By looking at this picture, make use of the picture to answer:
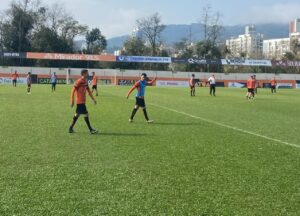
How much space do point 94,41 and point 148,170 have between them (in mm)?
87711

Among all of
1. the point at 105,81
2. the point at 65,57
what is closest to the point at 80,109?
the point at 105,81

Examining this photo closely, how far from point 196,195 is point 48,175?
2712mm

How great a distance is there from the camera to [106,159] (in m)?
9.63

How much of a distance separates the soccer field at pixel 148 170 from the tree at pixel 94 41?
259ft

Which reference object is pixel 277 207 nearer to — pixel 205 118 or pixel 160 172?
pixel 160 172

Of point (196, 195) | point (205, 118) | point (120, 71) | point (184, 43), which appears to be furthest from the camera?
point (184, 43)

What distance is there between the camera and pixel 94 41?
94.4 metres

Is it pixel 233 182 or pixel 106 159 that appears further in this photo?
pixel 106 159

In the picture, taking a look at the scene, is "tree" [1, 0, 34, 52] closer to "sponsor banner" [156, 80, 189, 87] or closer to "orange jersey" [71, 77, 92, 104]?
"sponsor banner" [156, 80, 189, 87]

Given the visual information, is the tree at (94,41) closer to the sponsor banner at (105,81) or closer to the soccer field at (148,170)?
the sponsor banner at (105,81)

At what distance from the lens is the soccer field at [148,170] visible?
643 centimetres

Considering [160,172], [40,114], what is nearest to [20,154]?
[160,172]

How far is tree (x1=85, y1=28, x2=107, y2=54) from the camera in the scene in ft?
305

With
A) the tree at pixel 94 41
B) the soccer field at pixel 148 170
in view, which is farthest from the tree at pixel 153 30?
the soccer field at pixel 148 170
